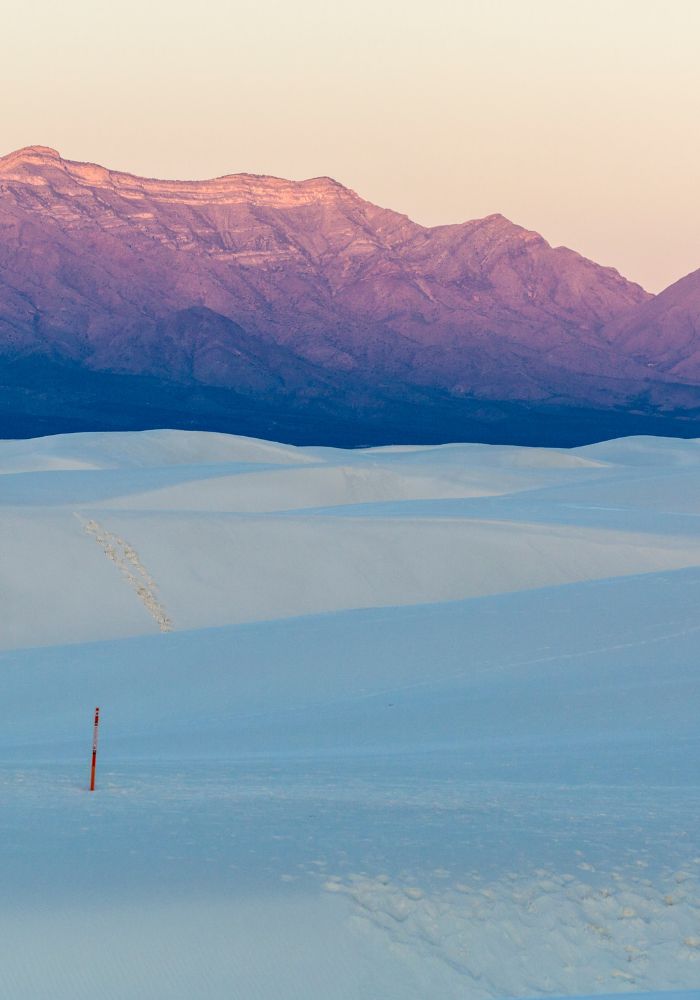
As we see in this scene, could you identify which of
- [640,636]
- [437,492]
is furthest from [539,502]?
[640,636]

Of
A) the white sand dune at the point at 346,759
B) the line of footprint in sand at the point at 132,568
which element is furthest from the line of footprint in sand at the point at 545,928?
the line of footprint in sand at the point at 132,568

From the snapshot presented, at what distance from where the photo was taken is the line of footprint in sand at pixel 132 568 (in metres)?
25.0

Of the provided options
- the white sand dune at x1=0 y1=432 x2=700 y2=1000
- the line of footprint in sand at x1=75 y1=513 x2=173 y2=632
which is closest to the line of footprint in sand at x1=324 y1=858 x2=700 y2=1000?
the white sand dune at x1=0 y1=432 x2=700 y2=1000

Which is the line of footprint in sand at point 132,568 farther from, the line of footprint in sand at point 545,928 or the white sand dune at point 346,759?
the line of footprint in sand at point 545,928

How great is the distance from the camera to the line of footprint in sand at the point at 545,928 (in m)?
7.58

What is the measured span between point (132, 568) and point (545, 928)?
19016mm

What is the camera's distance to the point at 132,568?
26.4m

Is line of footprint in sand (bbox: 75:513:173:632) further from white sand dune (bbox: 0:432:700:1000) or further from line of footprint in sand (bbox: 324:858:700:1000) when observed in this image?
line of footprint in sand (bbox: 324:858:700:1000)

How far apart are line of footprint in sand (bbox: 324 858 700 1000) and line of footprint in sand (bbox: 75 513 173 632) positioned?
53.6ft

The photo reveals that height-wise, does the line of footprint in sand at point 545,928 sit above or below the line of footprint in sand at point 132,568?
below

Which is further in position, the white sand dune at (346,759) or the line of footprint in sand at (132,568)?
the line of footprint in sand at (132,568)

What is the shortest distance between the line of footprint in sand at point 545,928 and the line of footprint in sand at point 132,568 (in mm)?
16336

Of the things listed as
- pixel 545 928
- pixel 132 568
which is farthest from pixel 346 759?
pixel 132 568

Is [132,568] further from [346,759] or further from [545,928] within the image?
[545,928]
